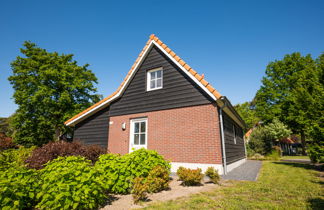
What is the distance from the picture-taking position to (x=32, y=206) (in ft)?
12.0

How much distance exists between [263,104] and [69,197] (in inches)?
1371

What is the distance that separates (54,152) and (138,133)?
4.24 metres

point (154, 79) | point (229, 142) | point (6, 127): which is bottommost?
point (229, 142)

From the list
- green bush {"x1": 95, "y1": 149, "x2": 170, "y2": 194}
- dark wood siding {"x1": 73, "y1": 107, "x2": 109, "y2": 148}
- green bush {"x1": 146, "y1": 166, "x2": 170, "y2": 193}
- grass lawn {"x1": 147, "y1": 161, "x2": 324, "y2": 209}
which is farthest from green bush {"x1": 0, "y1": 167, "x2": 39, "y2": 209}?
dark wood siding {"x1": 73, "y1": 107, "x2": 109, "y2": 148}

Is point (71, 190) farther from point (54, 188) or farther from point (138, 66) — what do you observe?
point (138, 66)

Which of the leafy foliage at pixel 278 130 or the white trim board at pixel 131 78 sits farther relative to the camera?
the leafy foliage at pixel 278 130

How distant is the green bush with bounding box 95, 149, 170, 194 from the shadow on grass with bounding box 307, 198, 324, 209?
3.97 metres

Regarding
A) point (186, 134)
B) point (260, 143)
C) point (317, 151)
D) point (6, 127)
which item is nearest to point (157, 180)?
point (186, 134)

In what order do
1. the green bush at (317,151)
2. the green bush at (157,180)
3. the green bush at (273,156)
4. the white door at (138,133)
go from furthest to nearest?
the green bush at (273,156) < the white door at (138,133) < the green bush at (317,151) < the green bush at (157,180)

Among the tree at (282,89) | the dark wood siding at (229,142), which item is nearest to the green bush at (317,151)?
the dark wood siding at (229,142)

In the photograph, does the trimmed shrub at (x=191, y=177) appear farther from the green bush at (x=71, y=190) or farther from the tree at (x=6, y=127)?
the tree at (x=6, y=127)

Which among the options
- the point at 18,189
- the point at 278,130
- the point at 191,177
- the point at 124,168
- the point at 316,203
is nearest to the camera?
the point at 18,189

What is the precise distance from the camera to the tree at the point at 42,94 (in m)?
20.7

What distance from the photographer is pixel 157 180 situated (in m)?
4.83
